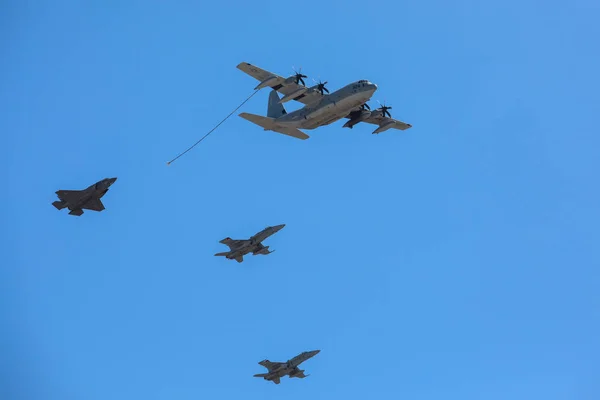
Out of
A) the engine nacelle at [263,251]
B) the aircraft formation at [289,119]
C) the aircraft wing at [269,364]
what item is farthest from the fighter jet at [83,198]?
the aircraft wing at [269,364]

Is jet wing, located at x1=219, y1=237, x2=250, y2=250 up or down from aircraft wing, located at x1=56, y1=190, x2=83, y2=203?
up

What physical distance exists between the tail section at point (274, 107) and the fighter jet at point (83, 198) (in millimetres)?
23632

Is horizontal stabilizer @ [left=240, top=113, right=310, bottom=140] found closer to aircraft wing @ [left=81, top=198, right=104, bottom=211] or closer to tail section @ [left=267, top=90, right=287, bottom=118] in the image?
tail section @ [left=267, top=90, right=287, bottom=118]

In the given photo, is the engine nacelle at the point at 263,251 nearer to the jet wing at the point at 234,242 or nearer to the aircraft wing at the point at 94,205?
the jet wing at the point at 234,242

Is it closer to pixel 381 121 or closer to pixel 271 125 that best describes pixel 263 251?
pixel 271 125

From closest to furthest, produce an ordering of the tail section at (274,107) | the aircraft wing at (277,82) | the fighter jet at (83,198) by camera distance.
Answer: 1. the fighter jet at (83,198)
2. the aircraft wing at (277,82)
3. the tail section at (274,107)

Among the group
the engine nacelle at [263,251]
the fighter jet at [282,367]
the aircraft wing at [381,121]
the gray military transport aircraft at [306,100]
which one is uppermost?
the aircraft wing at [381,121]

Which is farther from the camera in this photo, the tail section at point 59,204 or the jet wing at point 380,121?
the jet wing at point 380,121

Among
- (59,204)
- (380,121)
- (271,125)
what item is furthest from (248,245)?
(59,204)

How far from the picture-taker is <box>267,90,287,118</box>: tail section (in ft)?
296

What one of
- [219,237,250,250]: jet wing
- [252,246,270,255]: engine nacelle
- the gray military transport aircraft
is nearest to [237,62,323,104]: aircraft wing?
the gray military transport aircraft

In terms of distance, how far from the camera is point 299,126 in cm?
8394

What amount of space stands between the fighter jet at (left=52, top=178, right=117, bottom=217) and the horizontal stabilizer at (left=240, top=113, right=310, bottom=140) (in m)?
17.0

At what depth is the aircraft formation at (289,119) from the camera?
241 feet
